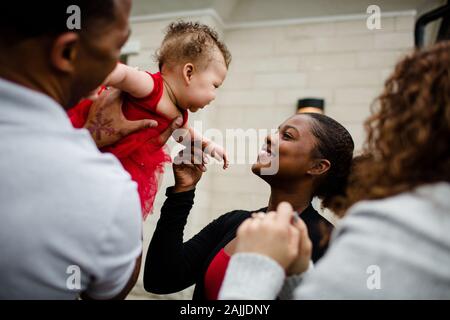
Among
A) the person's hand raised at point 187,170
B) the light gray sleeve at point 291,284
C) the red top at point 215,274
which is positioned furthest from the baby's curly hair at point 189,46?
the light gray sleeve at point 291,284

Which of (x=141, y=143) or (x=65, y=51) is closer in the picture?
(x=65, y=51)

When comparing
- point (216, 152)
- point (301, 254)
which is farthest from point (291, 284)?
point (216, 152)

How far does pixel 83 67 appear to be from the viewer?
24.5 inches

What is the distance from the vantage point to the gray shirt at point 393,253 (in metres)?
0.51

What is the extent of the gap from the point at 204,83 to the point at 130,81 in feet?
1.19

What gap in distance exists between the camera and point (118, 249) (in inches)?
23.0

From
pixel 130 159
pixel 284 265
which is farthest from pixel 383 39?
pixel 284 265

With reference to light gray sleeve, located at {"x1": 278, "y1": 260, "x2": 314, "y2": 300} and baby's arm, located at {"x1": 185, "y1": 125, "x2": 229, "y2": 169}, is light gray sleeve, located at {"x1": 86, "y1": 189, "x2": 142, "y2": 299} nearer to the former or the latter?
light gray sleeve, located at {"x1": 278, "y1": 260, "x2": 314, "y2": 300}

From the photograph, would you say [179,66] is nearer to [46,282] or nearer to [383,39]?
[46,282]

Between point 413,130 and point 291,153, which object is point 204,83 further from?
point 413,130

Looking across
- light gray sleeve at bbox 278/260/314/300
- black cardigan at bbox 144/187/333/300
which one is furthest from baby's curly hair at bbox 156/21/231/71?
light gray sleeve at bbox 278/260/314/300

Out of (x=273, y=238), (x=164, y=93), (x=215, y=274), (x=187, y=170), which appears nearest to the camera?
(x=273, y=238)

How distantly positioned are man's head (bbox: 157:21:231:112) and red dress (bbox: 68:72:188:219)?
0.32ft

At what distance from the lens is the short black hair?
0.56m
